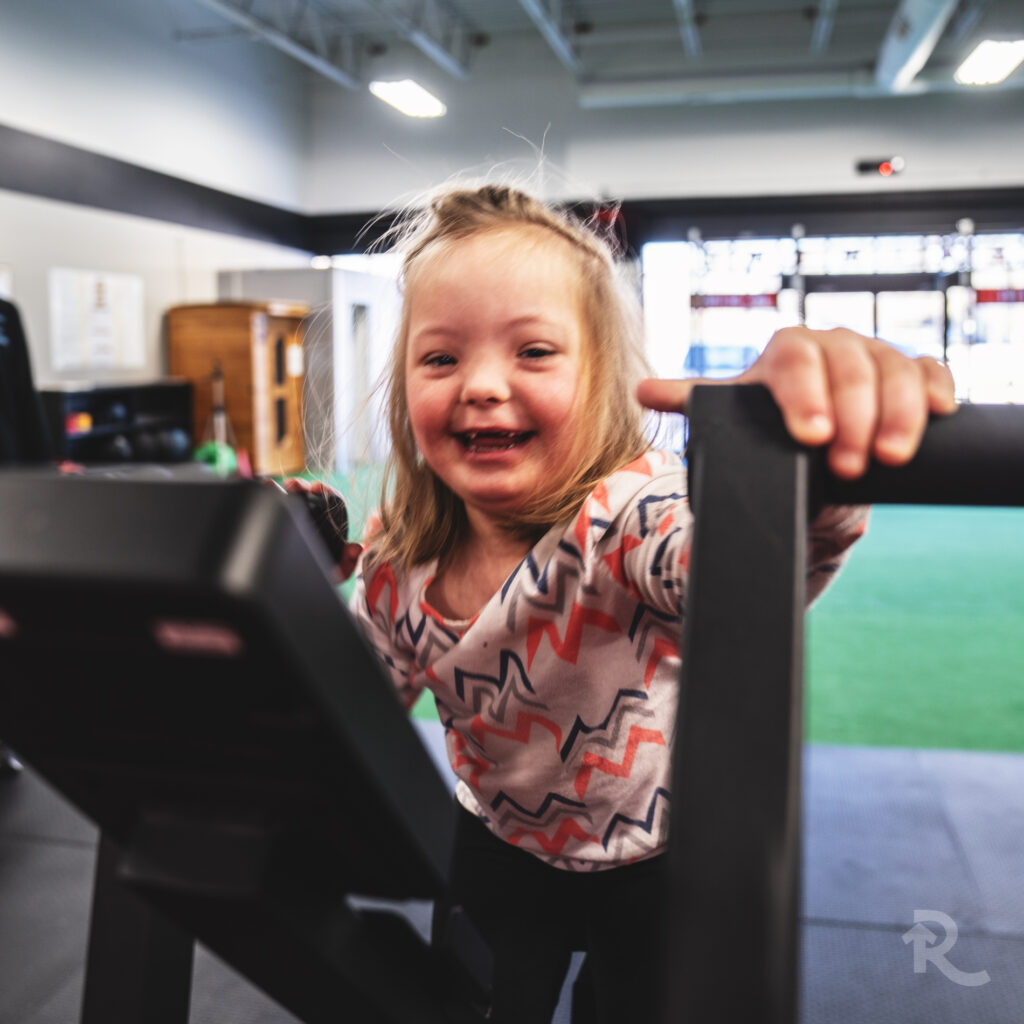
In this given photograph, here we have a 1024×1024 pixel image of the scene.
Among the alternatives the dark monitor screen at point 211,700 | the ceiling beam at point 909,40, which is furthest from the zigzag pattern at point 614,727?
the ceiling beam at point 909,40

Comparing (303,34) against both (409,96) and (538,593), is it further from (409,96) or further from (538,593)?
(538,593)

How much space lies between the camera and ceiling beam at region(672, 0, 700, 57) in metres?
7.62

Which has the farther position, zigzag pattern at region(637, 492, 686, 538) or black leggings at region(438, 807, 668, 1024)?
black leggings at region(438, 807, 668, 1024)

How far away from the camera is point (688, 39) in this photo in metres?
8.45

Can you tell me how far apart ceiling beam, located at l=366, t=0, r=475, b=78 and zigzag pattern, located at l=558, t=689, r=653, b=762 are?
289 inches

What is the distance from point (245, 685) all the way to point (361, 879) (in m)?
0.17

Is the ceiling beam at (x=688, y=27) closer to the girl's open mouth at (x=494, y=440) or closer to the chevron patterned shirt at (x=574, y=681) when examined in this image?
the girl's open mouth at (x=494, y=440)

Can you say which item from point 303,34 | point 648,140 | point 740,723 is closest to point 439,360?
point 740,723

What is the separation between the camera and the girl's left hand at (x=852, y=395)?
0.40 m

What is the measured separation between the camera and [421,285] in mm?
1115

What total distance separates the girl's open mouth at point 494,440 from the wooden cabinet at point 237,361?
7402 mm

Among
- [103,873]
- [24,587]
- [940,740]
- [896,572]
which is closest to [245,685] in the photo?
[24,587]
